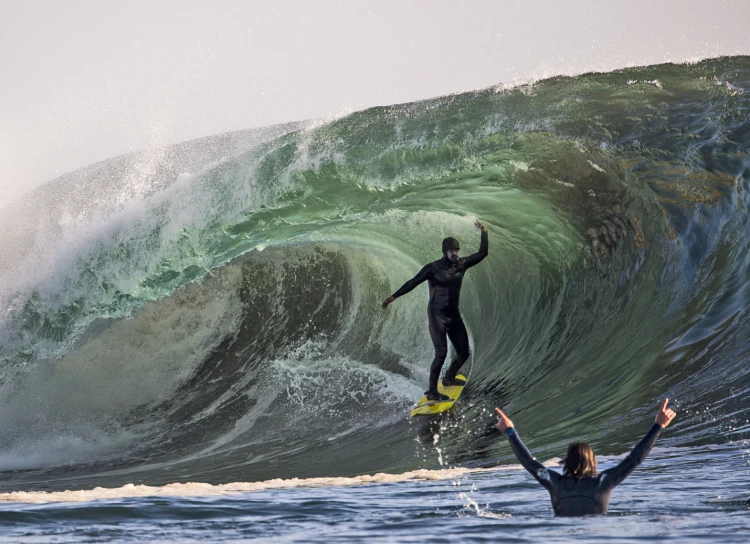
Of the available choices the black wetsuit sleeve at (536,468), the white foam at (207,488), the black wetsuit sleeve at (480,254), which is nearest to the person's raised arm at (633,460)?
the black wetsuit sleeve at (536,468)

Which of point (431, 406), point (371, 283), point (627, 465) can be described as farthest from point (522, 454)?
point (371, 283)

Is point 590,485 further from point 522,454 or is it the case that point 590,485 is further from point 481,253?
point 481,253

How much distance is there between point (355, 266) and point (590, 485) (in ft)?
27.1

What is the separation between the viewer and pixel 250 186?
10742 mm

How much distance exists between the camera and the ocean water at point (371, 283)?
8.30 m

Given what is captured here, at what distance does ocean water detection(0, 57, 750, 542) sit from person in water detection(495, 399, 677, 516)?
2782 millimetres

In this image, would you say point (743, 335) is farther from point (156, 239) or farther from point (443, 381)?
point (156, 239)

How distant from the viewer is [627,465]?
4.11m

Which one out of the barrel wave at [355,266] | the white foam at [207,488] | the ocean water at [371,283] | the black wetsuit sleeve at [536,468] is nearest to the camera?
the black wetsuit sleeve at [536,468]

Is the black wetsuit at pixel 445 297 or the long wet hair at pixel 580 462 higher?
the black wetsuit at pixel 445 297

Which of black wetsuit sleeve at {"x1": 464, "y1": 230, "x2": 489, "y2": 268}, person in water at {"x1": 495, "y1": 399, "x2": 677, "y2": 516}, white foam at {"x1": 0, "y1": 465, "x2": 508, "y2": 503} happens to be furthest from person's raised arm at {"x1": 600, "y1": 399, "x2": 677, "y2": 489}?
black wetsuit sleeve at {"x1": 464, "y1": 230, "x2": 489, "y2": 268}

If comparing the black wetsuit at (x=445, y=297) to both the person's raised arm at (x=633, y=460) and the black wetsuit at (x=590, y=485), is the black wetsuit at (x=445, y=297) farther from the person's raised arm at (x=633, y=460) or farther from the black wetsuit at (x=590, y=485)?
the person's raised arm at (x=633, y=460)

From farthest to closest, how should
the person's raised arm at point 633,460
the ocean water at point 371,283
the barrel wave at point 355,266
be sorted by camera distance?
1. the barrel wave at point 355,266
2. the ocean water at point 371,283
3. the person's raised arm at point 633,460

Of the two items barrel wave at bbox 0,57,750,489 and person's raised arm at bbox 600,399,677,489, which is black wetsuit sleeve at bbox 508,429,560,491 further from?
barrel wave at bbox 0,57,750,489
